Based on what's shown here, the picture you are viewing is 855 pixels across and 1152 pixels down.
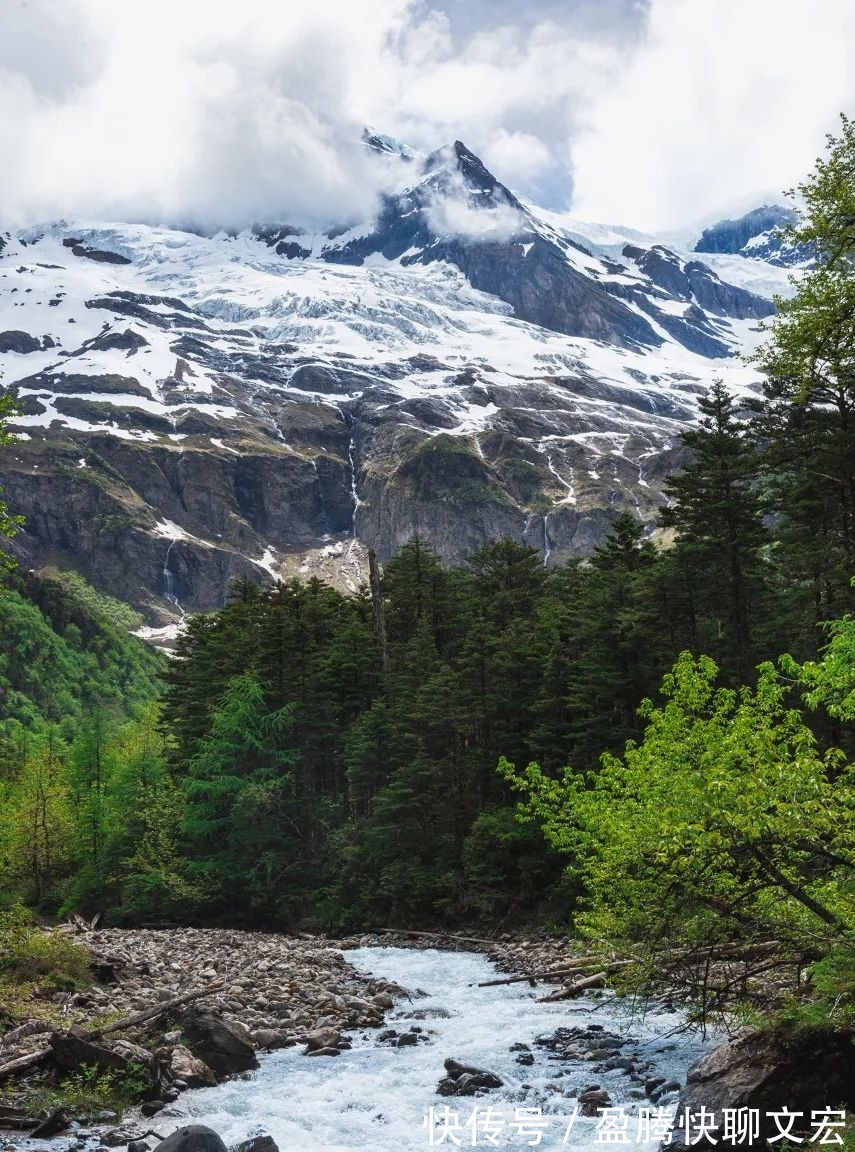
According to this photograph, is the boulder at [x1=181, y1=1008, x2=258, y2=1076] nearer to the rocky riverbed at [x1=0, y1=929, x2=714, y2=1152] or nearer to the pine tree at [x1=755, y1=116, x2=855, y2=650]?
the rocky riverbed at [x1=0, y1=929, x2=714, y2=1152]

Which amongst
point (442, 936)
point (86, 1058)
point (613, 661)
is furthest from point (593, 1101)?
point (613, 661)

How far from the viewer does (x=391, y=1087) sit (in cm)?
1892

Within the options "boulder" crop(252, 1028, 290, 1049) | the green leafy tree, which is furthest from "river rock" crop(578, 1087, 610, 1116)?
"boulder" crop(252, 1028, 290, 1049)

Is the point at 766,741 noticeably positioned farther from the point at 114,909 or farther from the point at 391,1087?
the point at 114,909

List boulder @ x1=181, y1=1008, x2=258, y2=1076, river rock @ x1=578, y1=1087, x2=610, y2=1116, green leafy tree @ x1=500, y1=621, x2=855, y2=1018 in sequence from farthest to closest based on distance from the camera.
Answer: boulder @ x1=181, y1=1008, x2=258, y2=1076, river rock @ x1=578, y1=1087, x2=610, y2=1116, green leafy tree @ x1=500, y1=621, x2=855, y2=1018

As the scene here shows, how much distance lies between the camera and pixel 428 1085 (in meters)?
19.0

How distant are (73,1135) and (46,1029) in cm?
541

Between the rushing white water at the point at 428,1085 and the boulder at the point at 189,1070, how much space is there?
0.27 m

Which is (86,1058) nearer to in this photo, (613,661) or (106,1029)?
(106,1029)

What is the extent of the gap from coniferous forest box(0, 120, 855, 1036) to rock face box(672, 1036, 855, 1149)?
155cm

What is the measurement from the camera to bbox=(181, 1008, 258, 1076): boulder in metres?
19.7

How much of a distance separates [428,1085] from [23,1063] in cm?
819

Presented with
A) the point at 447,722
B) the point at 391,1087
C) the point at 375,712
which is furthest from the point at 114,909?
the point at 391,1087

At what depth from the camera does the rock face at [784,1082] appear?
1252cm
